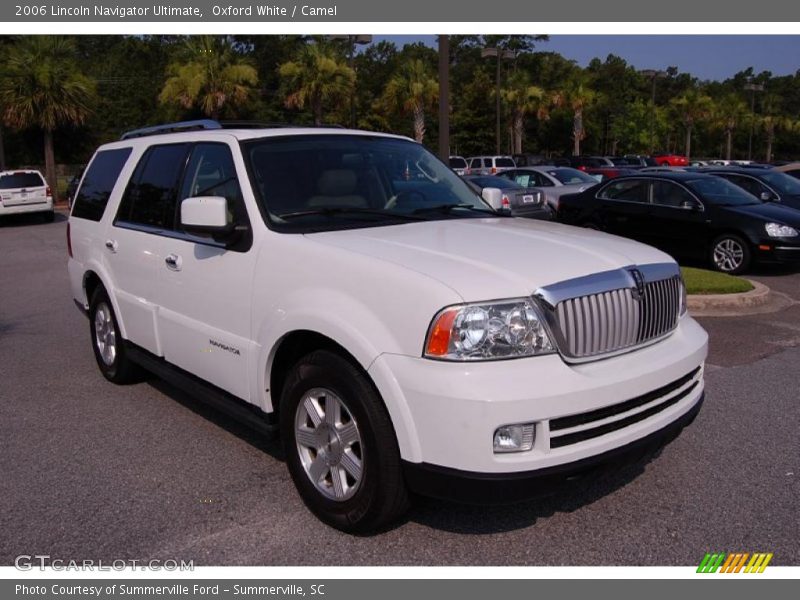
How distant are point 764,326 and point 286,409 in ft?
20.1

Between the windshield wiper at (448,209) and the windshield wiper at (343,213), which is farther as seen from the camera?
the windshield wiper at (448,209)

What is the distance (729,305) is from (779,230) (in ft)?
10.7

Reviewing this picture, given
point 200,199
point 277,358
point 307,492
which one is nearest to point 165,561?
point 307,492

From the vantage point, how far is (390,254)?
134 inches

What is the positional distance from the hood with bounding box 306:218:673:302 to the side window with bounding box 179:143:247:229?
2.10ft

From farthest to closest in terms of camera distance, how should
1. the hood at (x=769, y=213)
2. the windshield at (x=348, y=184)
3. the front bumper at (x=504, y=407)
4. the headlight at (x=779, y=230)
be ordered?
the hood at (x=769, y=213), the headlight at (x=779, y=230), the windshield at (x=348, y=184), the front bumper at (x=504, y=407)

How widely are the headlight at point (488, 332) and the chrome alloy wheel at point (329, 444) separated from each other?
2.04 feet

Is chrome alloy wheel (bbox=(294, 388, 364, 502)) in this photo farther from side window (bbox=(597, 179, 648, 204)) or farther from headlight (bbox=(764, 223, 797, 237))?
side window (bbox=(597, 179, 648, 204))

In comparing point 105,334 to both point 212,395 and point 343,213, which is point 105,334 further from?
point 343,213

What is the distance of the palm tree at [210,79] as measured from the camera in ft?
112

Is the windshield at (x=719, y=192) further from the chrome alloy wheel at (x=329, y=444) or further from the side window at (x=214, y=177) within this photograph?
the chrome alloy wheel at (x=329, y=444)

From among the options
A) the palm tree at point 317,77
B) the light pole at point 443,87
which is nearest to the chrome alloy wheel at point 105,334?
the light pole at point 443,87

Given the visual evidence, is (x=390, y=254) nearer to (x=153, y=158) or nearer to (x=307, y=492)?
(x=307, y=492)

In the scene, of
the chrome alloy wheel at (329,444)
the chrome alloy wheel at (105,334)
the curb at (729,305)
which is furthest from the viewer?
the curb at (729,305)
